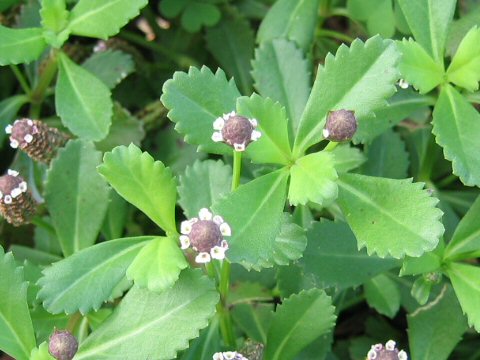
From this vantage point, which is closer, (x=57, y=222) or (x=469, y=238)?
(x=469, y=238)

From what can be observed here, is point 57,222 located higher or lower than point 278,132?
lower

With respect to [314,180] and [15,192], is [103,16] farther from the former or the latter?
[314,180]

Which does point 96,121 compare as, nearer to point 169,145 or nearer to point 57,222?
point 57,222

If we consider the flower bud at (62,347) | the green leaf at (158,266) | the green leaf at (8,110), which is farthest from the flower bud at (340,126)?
the green leaf at (8,110)

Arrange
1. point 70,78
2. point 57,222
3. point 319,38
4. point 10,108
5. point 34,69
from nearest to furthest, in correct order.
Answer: point 57,222, point 70,78, point 10,108, point 34,69, point 319,38

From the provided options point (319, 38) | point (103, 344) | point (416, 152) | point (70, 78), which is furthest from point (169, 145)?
point (103, 344)
